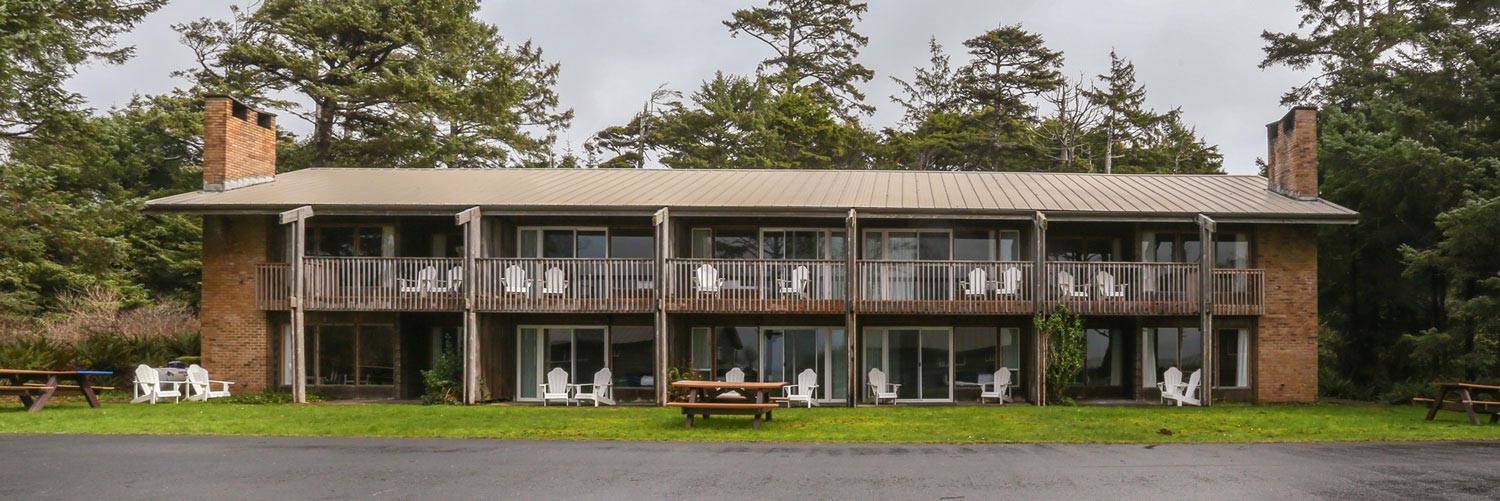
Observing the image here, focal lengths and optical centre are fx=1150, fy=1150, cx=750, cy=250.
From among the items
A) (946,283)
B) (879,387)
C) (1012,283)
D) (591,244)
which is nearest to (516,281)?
(591,244)

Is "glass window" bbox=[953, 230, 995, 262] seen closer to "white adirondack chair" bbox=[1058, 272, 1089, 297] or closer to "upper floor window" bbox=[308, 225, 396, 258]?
"white adirondack chair" bbox=[1058, 272, 1089, 297]

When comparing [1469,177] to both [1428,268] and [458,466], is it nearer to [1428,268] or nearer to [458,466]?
[1428,268]

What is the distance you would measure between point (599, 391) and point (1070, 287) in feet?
30.4

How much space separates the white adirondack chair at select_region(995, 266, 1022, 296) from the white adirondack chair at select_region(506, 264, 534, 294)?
894 cm

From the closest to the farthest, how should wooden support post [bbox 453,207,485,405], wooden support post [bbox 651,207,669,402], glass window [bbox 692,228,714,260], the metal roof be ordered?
wooden support post [bbox 651,207,669,402] → wooden support post [bbox 453,207,485,405] → the metal roof → glass window [bbox 692,228,714,260]

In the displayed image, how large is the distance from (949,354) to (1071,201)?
3.90m

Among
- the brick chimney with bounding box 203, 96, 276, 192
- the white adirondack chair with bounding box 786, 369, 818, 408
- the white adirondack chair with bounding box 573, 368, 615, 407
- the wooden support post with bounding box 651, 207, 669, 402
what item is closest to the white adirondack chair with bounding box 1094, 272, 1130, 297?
the white adirondack chair with bounding box 786, 369, 818, 408

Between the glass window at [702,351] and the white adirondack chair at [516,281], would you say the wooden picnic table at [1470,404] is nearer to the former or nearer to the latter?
the glass window at [702,351]

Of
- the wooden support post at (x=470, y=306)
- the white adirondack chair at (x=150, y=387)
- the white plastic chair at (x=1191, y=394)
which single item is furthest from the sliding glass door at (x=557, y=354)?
the white plastic chair at (x=1191, y=394)

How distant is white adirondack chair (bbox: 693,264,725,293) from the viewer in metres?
21.8

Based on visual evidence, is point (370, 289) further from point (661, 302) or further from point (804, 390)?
point (804, 390)

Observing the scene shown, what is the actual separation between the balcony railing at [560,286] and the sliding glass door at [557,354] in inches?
67.1

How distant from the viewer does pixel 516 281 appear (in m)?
21.8

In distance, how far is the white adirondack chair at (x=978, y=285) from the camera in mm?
21859
